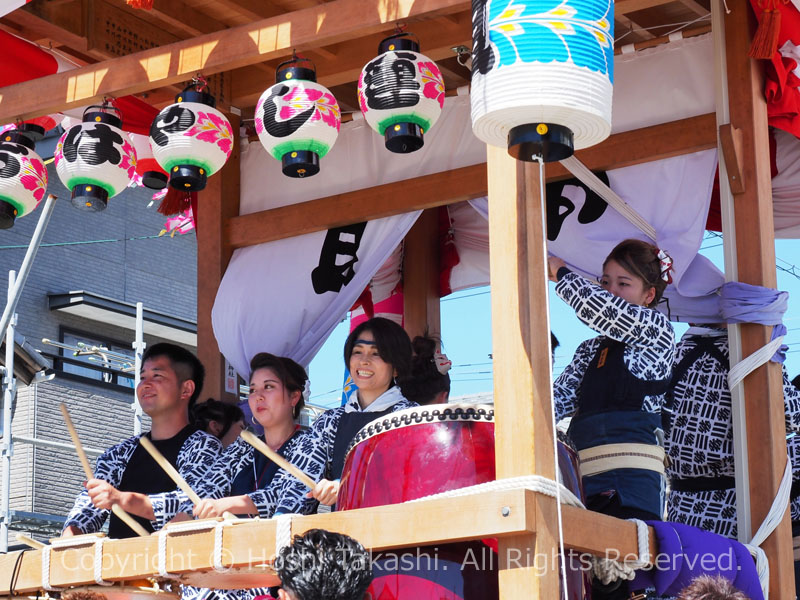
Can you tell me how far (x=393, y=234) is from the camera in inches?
194

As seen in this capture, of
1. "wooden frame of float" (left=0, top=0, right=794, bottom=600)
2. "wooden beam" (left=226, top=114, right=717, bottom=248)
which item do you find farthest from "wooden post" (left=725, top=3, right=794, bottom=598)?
"wooden beam" (left=226, top=114, right=717, bottom=248)

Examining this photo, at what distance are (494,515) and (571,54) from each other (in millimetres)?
1033

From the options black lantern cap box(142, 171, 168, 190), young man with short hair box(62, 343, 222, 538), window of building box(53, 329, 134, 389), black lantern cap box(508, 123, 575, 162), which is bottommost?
young man with short hair box(62, 343, 222, 538)

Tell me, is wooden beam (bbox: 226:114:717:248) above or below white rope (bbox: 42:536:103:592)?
above

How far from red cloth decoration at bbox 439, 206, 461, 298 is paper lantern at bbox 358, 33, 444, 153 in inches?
75.4

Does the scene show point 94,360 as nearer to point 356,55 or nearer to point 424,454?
point 356,55

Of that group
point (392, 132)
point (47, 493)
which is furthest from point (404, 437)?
point (47, 493)

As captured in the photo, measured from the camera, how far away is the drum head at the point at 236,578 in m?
2.96

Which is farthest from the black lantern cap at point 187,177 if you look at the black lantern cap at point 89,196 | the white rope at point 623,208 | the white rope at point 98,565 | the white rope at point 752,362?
the white rope at point 752,362

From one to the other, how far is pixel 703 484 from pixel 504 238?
1561 millimetres

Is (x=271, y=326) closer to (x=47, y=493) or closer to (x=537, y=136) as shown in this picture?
(x=537, y=136)

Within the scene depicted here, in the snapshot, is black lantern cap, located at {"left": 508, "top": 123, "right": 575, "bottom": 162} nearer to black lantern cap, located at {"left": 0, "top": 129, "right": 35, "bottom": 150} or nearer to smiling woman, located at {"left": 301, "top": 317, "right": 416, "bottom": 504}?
smiling woman, located at {"left": 301, "top": 317, "right": 416, "bottom": 504}

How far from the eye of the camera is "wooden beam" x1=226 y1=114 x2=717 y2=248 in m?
4.25

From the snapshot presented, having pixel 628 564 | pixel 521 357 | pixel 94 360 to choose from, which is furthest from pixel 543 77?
pixel 94 360
